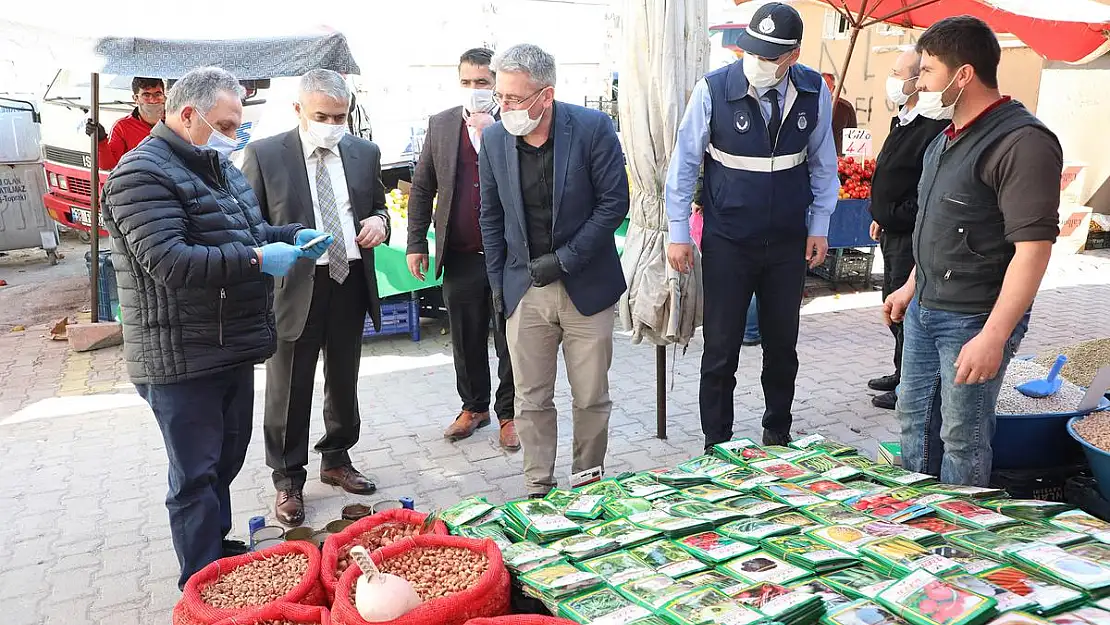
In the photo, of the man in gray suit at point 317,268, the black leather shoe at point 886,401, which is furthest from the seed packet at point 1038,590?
the black leather shoe at point 886,401

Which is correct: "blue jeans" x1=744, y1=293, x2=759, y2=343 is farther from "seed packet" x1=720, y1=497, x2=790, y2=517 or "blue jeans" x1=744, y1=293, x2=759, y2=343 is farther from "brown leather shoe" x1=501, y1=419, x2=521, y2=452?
"seed packet" x1=720, y1=497, x2=790, y2=517

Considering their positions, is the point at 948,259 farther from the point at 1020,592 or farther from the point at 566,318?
the point at 566,318

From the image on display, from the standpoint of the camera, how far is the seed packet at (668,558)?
2.37 m

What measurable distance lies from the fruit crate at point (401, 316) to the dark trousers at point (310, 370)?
2561mm

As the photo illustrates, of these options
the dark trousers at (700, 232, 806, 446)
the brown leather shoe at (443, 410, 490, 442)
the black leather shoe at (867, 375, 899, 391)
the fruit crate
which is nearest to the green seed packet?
the dark trousers at (700, 232, 806, 446)

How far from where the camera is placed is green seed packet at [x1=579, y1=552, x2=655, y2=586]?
92.7 inches

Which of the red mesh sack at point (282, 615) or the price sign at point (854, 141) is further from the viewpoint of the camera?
the price sign at point (854, 141)

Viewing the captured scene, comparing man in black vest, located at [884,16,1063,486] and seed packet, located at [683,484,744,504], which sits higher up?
man in black vest, located at [884,16,1063,486]

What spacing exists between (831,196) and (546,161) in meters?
1.50

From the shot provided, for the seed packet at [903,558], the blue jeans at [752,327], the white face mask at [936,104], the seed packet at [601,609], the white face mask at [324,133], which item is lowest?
the blue jeans at [752,327]

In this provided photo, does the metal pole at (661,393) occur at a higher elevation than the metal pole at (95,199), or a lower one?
lower

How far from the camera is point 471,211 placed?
14.8 ft

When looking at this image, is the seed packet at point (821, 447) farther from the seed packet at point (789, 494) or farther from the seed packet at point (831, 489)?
the seed packet at point (789, 494)

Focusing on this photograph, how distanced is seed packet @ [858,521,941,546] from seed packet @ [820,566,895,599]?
0.20 metres
